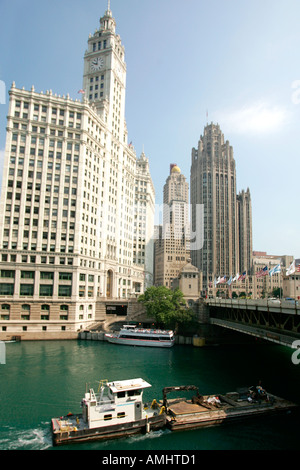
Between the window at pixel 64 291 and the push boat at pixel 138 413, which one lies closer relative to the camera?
the push boat at pixel 138 413

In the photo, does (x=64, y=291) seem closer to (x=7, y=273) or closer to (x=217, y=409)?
(x=7, y=273)

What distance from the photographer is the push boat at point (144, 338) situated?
74312mm

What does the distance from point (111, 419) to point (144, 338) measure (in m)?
46.4

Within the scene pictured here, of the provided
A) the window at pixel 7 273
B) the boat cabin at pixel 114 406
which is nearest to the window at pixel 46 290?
the window at pixel 7 273

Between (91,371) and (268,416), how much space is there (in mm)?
26983

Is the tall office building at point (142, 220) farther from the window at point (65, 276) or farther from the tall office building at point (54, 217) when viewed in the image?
the window at point (65, 276)

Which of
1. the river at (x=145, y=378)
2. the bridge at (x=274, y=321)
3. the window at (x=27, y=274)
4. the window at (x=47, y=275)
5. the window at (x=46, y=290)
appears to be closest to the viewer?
the river at (x=145, y=378)

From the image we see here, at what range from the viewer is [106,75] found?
366 feet

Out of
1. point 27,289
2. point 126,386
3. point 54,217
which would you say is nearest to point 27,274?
point 27,289

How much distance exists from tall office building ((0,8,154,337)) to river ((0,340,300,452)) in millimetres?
12317

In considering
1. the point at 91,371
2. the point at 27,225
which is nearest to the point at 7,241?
the point at 27,225

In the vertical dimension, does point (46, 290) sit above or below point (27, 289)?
below

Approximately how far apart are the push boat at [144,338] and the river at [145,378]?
8.21ft
